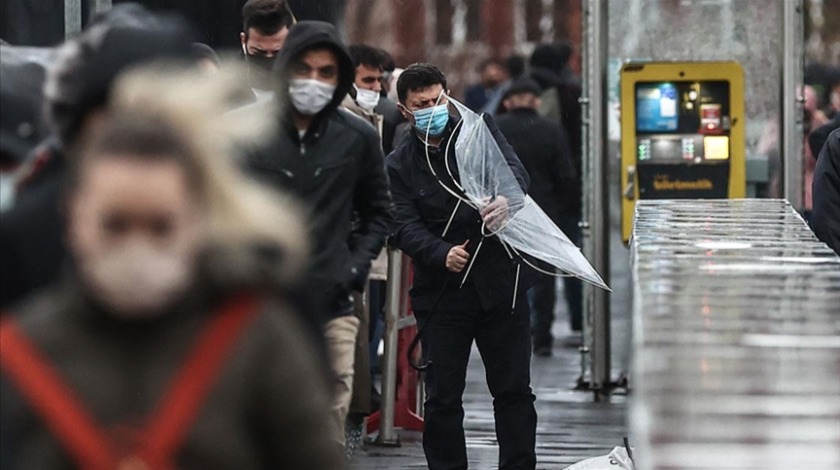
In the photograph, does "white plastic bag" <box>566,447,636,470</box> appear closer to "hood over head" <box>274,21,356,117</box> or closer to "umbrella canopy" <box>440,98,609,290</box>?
"umbrella canopy" <box>440,98,609,290</box>

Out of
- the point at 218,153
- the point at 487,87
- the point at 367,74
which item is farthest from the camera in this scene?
the point at 487,87

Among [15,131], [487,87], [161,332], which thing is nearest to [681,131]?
[15,131]

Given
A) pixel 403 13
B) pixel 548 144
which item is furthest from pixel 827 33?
pixel 548 144

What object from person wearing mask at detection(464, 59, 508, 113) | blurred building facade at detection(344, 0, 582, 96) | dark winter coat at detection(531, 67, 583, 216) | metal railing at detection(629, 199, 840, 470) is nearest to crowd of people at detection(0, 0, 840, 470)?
metal railing at detection(629, 199, 840, 470)

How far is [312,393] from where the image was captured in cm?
291

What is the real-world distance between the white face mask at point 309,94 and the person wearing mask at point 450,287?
1870mm

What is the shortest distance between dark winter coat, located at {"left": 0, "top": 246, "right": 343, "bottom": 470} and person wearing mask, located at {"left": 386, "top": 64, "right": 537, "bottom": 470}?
521cm

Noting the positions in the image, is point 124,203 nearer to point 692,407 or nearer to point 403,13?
point 692,407

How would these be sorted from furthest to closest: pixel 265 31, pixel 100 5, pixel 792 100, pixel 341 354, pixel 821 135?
pixel 821 135 < pixel 792 100 < pixel 100 5 < pixel 265 31 < pixel 341 354

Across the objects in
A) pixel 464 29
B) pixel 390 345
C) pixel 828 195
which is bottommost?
pixel 390 345

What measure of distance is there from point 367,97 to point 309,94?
3.82 m

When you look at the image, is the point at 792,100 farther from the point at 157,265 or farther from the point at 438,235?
the point at 157,265

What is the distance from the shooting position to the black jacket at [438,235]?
8.16 meters

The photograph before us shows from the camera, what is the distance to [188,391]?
276 centimetres
